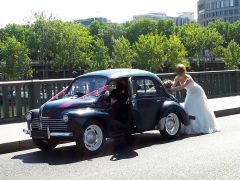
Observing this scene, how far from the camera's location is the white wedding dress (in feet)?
36.5

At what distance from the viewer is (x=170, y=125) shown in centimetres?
1043

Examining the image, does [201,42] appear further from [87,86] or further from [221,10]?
[87,86]

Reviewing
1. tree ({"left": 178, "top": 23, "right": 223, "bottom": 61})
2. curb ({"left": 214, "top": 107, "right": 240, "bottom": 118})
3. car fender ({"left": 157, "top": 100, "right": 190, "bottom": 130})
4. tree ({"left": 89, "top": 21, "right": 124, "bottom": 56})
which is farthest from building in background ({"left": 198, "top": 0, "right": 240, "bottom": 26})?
car fender ({"left": 157, "top": 100, "right": 190, "bottom": 130})

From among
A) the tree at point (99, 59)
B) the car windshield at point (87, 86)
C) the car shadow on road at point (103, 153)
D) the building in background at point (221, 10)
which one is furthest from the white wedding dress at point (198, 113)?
the building in background at point (221, 10)

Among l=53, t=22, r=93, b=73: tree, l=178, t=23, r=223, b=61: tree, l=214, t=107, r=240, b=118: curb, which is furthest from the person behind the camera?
l=178, t=23, r=223, b=61: tree

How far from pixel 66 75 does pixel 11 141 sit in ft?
267

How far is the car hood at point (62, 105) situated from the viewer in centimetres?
867

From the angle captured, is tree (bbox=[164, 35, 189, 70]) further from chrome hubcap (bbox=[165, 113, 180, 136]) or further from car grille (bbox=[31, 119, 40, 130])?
car grille (bbox=[31, 119, 40, 130])

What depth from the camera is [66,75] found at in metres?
90.6

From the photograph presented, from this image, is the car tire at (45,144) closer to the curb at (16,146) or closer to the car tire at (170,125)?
the curb at (16,146)

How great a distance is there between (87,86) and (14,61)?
Result: 62.9 metres

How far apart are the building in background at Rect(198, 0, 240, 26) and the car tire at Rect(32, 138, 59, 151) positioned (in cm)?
15215

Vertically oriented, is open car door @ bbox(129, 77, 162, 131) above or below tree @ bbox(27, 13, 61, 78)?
below

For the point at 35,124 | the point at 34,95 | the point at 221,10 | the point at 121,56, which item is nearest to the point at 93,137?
the point at 35,124
